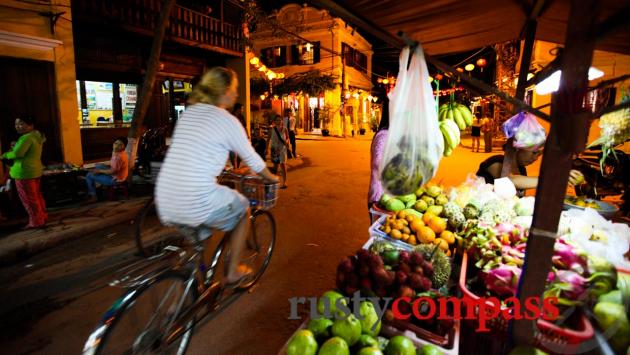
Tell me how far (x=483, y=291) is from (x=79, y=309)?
4.03m

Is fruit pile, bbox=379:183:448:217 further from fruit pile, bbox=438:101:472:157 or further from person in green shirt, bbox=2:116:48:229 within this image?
person in green shirt, bbox=2:116:48:229

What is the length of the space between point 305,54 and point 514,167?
27.2 metres

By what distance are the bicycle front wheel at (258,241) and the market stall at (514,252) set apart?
155 centimetres

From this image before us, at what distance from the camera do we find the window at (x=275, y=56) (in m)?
30.8

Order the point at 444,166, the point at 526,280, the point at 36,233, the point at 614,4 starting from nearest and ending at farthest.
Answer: the point at 526,280 < the point at 614,4 < the point at 36,233 < the point at 444,166

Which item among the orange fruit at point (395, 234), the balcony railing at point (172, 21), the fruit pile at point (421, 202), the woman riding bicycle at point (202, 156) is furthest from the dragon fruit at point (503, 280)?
the balcony railing at point (172, 21)

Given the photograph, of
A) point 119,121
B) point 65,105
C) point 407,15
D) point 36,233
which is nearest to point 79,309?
point 36,233

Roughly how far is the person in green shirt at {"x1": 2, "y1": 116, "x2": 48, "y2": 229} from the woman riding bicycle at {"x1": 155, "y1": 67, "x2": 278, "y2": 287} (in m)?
4.46

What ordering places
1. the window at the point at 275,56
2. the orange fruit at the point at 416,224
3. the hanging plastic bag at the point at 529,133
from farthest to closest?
the window at the point at 275,56, the hanging plastic bag at the point at 529,133, the orange fruit at the point at 416,224

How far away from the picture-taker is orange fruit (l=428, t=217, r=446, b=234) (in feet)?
11.1

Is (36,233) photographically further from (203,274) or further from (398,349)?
(398,349)

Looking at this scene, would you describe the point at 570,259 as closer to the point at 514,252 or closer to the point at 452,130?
the point at 514,252

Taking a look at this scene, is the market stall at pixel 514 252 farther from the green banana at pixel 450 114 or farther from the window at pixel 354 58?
the window at pixel 354 58

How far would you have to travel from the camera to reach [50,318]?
3.52 m
